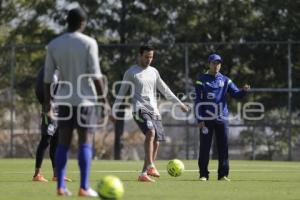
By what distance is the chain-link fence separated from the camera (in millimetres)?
26156

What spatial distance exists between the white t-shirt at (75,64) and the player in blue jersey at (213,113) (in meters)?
4.01

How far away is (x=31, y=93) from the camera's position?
2800 centimetres

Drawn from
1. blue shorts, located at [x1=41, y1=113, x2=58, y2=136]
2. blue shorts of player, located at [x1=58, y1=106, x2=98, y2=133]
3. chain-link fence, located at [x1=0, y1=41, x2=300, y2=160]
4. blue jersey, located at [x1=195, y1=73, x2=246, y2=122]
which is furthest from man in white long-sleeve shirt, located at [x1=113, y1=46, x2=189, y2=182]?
chain-link fence, located at [x1=0, y1=41, x2=300, y2=160]

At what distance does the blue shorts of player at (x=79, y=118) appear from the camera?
32.5ft

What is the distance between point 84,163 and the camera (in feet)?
32.2

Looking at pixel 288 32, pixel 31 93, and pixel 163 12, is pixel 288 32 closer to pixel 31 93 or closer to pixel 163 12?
pixel 163 12

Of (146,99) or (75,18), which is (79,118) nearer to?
(75,18)

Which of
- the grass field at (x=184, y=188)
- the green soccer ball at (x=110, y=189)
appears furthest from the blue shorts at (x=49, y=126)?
the green soccer ball at (x=110, y=189)

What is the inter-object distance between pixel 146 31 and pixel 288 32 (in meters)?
4.84

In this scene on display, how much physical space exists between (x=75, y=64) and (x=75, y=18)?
1.70 feet

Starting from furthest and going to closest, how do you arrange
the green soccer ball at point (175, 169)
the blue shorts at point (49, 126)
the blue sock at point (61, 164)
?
the green soccer ball at point (175, 169) → the blue shorts at point (49, 126) → the blue sock at point (61, 164)

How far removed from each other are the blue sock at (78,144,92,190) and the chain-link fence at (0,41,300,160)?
16334mm

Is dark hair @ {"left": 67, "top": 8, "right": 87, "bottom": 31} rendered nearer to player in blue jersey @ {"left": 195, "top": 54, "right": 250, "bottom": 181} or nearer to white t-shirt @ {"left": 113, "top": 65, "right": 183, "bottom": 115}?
white t-shirt @ {"left": 113, "top": 65, "right": 183, "bottom": 115}

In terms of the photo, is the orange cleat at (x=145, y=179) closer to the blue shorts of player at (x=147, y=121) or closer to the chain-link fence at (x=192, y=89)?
the blue shorts of player at (x=147, y=121)
